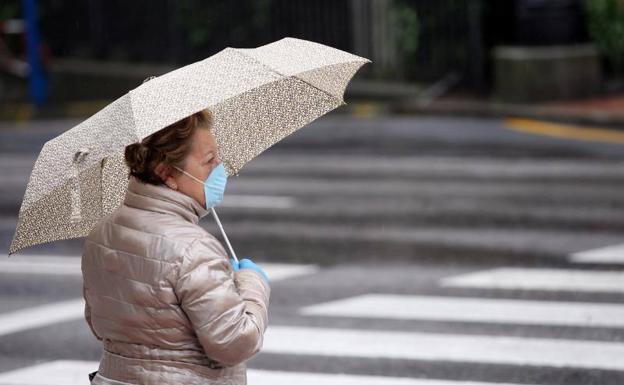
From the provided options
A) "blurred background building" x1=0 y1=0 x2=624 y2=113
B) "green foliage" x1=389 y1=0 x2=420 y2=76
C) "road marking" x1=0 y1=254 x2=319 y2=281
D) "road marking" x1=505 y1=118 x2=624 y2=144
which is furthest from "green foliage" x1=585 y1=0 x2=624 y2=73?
"road marking" x1=0 y1=254 x2=319 y2=281

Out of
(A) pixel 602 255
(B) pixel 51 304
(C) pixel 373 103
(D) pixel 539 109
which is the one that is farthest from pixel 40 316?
(C) pixel 373 103

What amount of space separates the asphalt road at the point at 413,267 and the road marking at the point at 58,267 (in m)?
0.03

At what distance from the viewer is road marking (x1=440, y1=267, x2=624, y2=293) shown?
8430 millimetres

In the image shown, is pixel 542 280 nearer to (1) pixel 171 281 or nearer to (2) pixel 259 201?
(2) pixel 259 201

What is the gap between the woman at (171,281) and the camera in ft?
11.8

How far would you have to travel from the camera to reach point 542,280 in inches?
340

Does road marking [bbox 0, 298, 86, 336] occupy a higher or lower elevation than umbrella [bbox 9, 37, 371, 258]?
lower

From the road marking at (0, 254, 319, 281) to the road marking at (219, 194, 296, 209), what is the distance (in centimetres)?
234

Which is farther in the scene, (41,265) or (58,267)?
(41,265)

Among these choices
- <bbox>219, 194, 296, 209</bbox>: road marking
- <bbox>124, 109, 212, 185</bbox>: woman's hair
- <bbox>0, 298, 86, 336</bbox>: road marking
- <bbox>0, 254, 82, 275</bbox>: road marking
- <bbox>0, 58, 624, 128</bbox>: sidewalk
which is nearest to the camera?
<bbox>124, 109, 212, 185</bbox>: woman's hair

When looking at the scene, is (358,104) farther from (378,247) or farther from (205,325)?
(205,325)

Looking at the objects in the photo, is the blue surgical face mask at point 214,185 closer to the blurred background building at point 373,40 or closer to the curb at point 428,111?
the curb at point 428,111

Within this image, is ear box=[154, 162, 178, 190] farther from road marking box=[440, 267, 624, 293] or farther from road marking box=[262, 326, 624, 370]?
road marking box=[440, 267, 624, 293]

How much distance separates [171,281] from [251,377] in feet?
10.5
